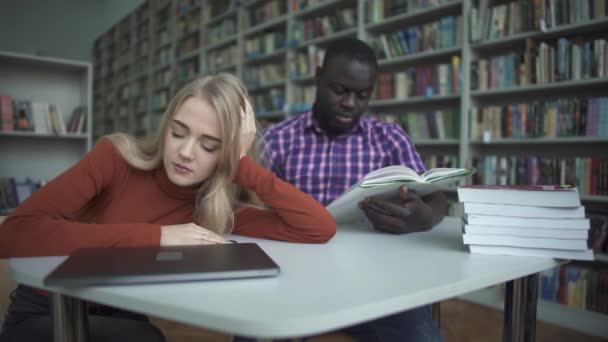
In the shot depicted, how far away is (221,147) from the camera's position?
0.90m

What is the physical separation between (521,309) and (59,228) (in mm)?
861

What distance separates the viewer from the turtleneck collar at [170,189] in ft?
3.23

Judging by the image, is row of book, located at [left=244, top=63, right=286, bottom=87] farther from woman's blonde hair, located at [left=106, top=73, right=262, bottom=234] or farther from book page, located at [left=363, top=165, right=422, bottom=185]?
book page, located at [left=363, top=165, right=422, bottom=185]

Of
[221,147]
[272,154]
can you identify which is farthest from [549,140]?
[221,147]

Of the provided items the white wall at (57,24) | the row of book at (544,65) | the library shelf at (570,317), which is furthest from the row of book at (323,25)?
the white wall at (57,24)

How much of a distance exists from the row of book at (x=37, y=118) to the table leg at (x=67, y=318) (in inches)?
108

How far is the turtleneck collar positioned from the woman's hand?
0.53ft

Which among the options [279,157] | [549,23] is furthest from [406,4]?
[279,157]

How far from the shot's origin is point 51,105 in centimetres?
302

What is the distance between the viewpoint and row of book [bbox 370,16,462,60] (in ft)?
8.79

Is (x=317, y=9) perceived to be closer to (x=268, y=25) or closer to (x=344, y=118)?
(x=268, y=25)

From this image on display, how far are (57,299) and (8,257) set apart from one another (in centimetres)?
15

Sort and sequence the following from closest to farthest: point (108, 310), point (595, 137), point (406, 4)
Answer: point (108, 310) → point (595, 137) → point (406, 4)

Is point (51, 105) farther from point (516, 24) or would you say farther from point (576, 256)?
point (576, 256)
